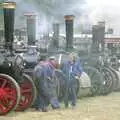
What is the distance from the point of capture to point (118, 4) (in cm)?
1438

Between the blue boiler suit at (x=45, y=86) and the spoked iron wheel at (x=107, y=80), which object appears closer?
the blue boiler suit at (x=45, y=86)

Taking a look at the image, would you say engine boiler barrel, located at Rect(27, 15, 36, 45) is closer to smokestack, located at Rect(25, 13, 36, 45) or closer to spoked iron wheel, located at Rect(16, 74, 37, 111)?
smokestack, located at Rect(25, 13, 36, 45)

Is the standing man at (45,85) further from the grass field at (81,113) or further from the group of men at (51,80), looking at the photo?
the grass field at (81,113)

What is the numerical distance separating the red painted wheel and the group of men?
86 centimetres

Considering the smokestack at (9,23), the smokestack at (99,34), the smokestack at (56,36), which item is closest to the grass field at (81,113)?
the smokestack at (9,23)

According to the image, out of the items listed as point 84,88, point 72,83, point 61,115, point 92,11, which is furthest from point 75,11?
point 61,115

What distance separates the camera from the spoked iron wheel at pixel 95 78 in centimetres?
1253

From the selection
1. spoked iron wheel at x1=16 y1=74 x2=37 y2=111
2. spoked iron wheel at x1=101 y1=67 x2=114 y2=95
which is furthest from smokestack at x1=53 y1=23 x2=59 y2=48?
spoked iron wheel at x1=16 y1=74 x2=37 y2=111

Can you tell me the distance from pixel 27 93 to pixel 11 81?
0.85 metres

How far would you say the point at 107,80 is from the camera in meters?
13.2

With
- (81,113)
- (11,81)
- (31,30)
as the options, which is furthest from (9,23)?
(31,30)

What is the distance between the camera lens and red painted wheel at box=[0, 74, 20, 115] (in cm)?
877

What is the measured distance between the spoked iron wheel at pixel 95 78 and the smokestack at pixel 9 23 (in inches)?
144

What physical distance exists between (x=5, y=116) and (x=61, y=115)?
979 millimetres
